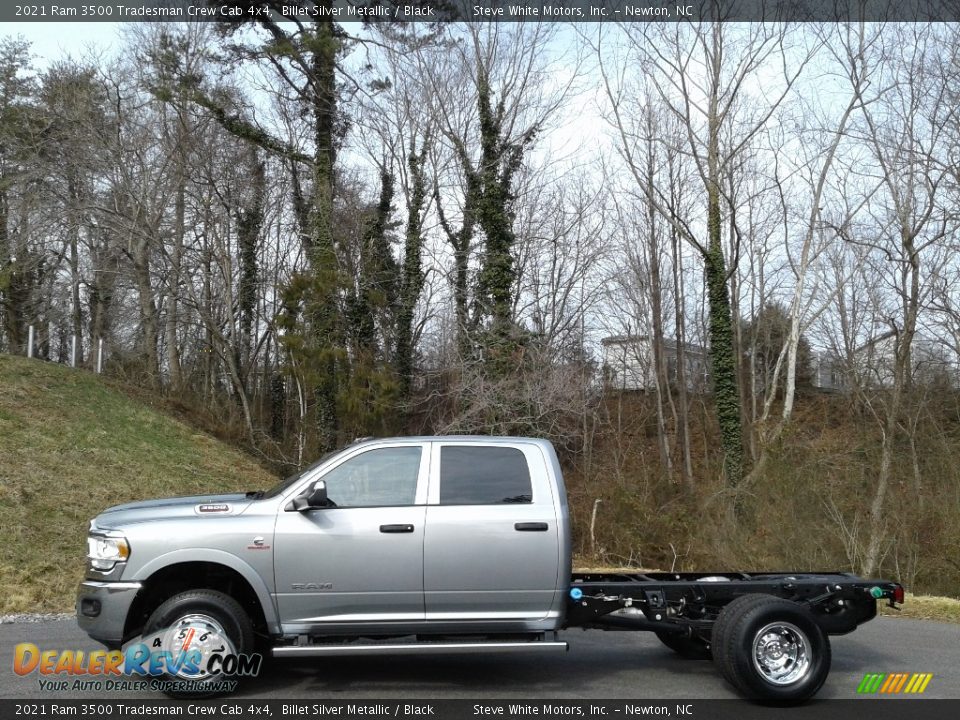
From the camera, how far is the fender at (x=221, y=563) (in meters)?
6.72

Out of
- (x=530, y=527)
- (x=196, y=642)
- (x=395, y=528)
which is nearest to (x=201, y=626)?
(x=196, y=642)

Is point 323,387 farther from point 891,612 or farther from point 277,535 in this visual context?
Answer: point 277,535

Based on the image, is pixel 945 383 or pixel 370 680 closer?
pixel 370 680

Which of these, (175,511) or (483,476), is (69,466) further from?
(483,476)

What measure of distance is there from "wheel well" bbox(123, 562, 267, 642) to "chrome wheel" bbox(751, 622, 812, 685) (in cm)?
381

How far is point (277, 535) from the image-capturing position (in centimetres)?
687

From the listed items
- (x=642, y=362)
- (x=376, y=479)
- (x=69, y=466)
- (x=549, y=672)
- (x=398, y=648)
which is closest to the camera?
(x=398, y=648)

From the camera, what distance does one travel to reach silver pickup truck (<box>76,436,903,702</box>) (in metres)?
6.70

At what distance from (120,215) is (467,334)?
11.1 metres

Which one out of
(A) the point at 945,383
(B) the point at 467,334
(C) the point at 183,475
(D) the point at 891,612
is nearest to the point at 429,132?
(B) the point at 467,334

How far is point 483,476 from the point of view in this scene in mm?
7258

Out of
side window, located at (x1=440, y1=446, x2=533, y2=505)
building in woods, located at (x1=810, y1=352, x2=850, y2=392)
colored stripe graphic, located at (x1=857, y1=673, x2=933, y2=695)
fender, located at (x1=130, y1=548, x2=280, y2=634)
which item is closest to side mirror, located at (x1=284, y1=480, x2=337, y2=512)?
fender, located at (x1=130, y1=548, x2=280, y2=634)

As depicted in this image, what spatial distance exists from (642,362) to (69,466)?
26.2 metres

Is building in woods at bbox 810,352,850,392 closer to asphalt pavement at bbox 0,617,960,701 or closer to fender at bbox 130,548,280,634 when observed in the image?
asphalt pavement at bbox 0,617,960,701
